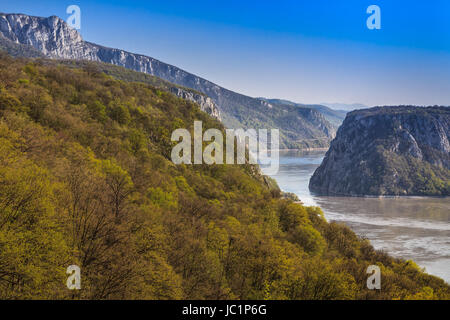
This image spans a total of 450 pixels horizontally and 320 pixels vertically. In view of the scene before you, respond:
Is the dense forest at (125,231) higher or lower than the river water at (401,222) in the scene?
higher

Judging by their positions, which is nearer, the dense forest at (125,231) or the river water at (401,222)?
the dense forest at (125,231)

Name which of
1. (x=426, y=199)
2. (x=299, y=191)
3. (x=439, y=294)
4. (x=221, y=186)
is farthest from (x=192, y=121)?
(x=426, y=199)

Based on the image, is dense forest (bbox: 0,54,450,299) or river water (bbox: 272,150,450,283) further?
river water (bbox: 272,150,450,283)

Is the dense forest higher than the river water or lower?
higher

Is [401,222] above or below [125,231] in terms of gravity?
below
